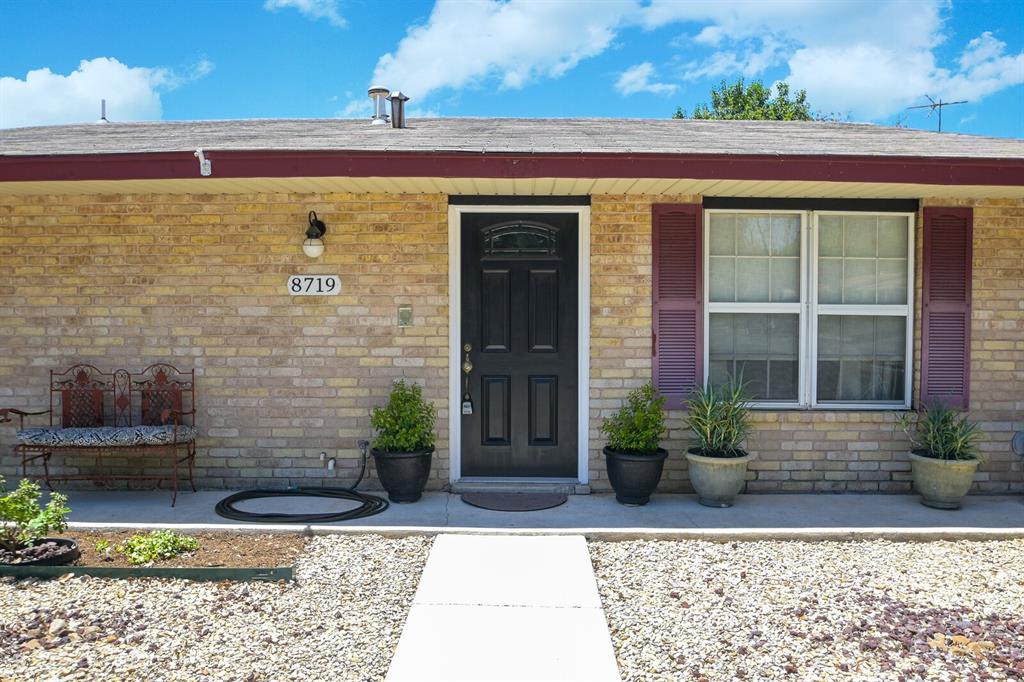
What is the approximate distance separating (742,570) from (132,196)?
5085mm

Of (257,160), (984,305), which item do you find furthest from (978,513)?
(257,160)

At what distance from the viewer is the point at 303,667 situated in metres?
3.27

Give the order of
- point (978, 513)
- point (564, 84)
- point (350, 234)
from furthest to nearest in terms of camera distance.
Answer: point (564, 84) < point (350, 234) < point (978, 513)

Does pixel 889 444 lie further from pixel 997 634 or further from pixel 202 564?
pixel 202 564

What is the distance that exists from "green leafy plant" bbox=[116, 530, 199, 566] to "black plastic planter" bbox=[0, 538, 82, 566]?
0.75 ft

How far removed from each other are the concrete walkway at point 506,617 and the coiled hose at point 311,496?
2.78ft

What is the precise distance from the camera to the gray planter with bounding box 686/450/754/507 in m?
5.57

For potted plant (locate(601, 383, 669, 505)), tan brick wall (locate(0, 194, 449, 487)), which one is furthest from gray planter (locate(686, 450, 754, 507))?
tan brick wall (locate(0, 194, 449, 487))

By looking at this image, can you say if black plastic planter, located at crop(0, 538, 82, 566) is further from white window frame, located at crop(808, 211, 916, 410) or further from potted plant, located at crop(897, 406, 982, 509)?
potted plant, located at crop(897, 406, 982, 509)

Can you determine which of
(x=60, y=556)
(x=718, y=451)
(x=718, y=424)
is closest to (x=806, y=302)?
(x=718, y=424)

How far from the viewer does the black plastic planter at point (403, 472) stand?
5.60m

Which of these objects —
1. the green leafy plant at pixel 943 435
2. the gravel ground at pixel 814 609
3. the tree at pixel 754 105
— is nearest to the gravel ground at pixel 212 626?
the gravel ground at pixel 814 609

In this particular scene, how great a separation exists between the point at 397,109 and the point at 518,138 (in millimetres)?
1602

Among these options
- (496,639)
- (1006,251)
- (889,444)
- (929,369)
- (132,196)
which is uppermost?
(132,196)
